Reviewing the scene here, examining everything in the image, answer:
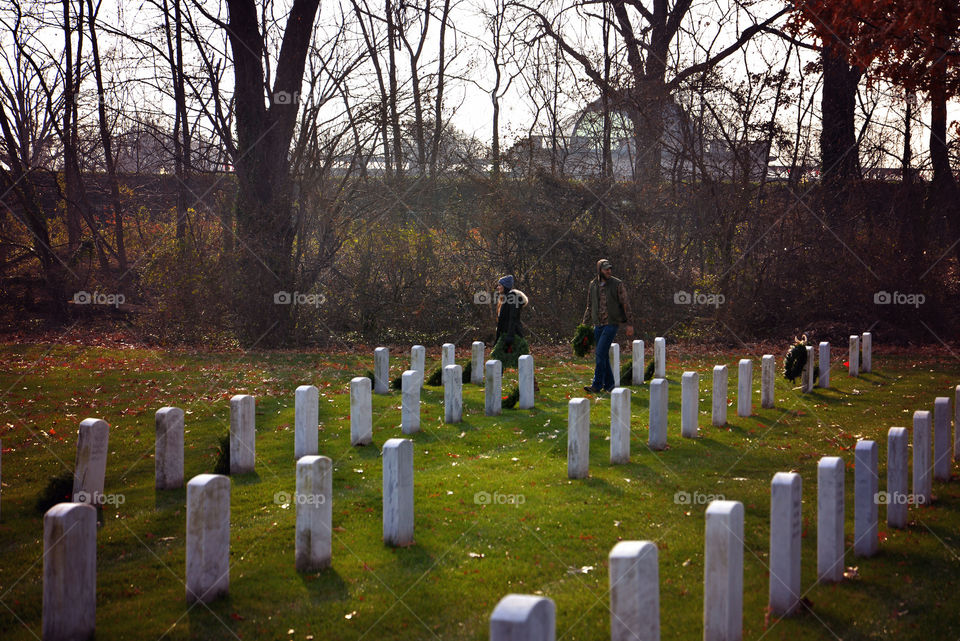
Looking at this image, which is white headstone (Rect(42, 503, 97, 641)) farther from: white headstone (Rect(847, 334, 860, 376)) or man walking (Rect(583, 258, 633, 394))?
white headstone (Rect(847, 334, 860, 376))

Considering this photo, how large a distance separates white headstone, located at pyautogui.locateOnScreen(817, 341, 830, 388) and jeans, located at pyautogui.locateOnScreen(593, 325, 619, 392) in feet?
12.9

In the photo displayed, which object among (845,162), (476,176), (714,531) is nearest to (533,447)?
(714,531)

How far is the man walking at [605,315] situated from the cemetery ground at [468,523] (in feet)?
2.42

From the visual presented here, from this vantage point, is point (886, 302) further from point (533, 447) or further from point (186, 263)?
point (186, 263)

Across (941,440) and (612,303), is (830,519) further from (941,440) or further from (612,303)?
(612,303)

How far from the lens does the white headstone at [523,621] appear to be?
2898 millimetres

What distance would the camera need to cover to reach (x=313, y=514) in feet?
18.1

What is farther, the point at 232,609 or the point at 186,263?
the point at 186,263

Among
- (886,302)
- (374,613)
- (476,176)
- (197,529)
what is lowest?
(374,613)

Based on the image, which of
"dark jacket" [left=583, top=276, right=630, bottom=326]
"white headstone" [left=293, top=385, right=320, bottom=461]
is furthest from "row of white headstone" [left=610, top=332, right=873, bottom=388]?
"white headstone" [left=293, top=385, right=320, bottom=461]

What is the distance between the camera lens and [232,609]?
16.3 feet

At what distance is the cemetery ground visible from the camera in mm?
4832

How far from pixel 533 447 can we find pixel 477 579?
4.13 m

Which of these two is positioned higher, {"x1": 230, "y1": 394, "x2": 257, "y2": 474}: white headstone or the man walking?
the man walking
